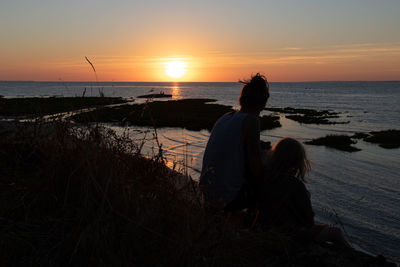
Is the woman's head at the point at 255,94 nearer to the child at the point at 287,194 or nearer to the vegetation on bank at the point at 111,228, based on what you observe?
the child at the point at 287,194

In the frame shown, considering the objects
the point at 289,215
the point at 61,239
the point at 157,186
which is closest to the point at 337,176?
the point at 289,215

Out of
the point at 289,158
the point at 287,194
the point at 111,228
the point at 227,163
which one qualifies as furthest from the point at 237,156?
the point at 111,228

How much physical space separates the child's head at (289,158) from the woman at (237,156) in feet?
0.60

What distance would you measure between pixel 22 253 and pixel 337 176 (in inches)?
389

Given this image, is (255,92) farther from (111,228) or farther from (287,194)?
(111,228)

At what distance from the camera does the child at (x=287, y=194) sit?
3400 millimetres

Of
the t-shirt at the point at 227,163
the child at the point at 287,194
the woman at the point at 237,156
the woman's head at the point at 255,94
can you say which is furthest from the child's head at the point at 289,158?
the woman's head at the point at 255,94

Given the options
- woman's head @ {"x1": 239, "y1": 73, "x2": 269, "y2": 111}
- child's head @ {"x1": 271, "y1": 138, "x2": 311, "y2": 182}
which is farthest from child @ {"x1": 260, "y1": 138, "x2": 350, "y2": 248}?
woman's head @ {"x1": 239, "y1": 73, "x2": 269, "y2": 111}

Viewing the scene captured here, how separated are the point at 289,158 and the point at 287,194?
0.37 m

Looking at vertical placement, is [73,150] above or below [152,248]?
above

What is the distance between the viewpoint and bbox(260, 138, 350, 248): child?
3400 mm

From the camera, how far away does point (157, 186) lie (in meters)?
3.01

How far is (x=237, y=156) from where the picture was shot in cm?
352

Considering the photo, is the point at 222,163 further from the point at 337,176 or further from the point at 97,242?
the point at 337,176
